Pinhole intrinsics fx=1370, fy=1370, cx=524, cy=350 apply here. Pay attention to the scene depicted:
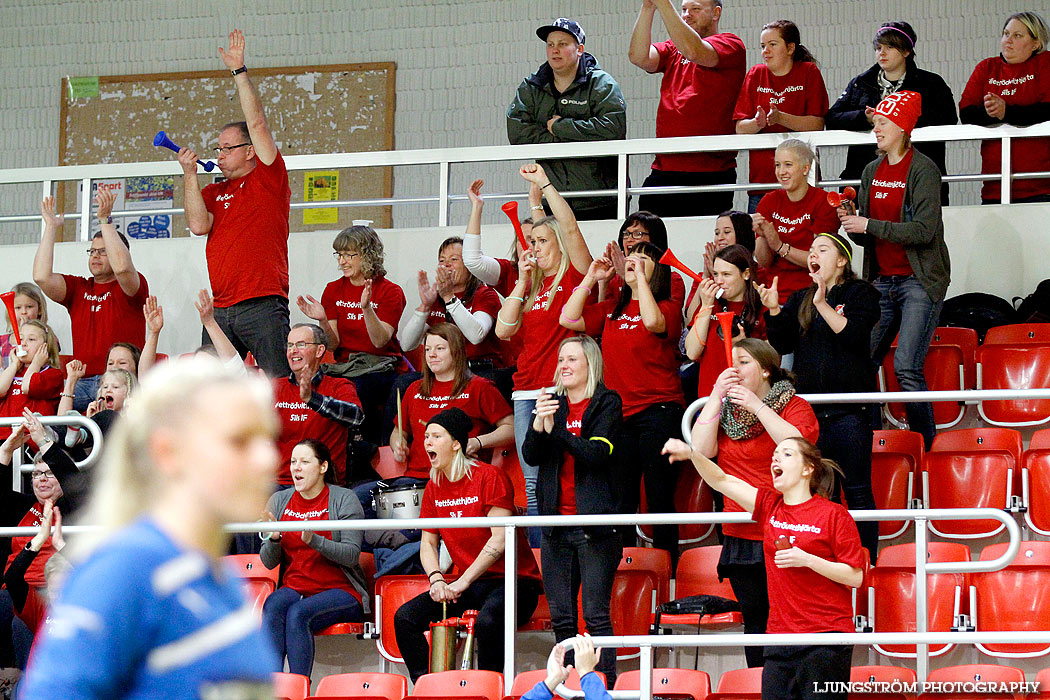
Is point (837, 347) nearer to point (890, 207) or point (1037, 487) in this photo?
point (1037, 487)

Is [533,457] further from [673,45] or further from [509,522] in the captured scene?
[673,45]

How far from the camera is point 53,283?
788 cm

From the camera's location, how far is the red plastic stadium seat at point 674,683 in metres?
4.84

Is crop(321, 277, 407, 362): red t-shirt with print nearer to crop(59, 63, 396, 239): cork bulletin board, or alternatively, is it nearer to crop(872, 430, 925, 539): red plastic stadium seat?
crop(872, 430, 925, 539): red plastic stadium seat

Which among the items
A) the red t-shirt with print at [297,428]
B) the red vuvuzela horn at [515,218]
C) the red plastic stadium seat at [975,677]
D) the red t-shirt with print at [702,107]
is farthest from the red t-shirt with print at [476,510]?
the red t-shirt with print at [702,107]

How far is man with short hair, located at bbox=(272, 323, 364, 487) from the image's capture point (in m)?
6.44

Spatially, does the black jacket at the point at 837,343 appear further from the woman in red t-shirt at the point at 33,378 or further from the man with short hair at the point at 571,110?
the woman in red t-shirt at the point at 33,378

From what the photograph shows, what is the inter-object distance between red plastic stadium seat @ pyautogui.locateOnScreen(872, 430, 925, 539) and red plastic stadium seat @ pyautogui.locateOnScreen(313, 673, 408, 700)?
2189 mm

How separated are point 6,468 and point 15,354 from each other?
889mm

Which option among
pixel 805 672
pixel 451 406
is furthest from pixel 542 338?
pixel 805 672

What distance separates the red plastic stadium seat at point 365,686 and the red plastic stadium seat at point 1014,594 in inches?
87.7

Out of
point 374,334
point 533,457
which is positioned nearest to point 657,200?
point 374,334

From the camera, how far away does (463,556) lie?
5637mm

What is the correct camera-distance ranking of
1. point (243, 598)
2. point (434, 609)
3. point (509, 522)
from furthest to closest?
point (434, 609) < point (509, 522) < point (243, 598)
